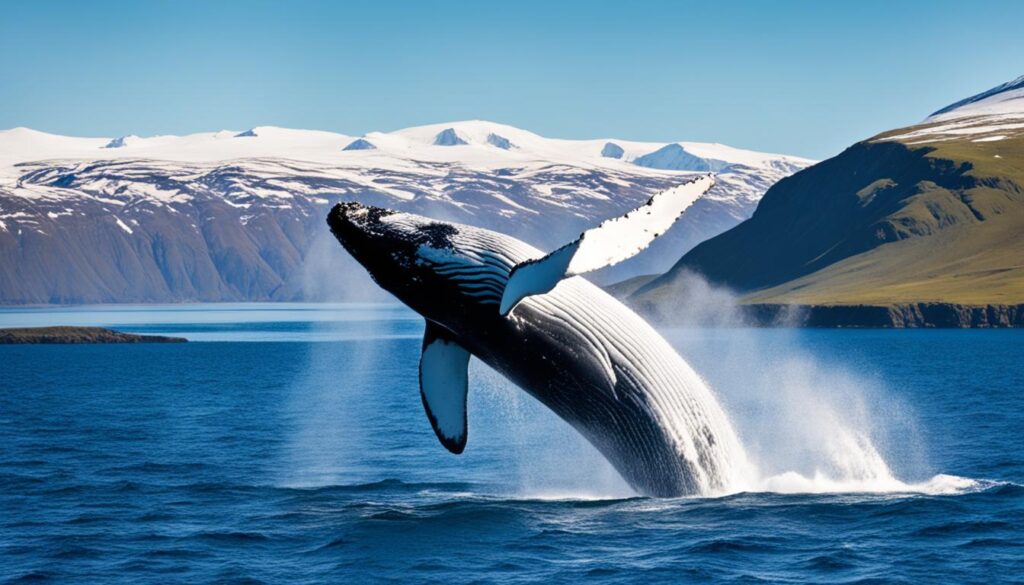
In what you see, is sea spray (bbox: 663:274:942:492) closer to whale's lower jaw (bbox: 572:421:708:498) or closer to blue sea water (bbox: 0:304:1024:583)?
blue sea water (bbox: 0:304:1024:583)

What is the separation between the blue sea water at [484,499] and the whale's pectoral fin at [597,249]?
409 centimetres

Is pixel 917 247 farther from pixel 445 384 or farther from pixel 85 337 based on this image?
pixel 445 384

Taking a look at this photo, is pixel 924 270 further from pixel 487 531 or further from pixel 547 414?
pixel 487 531

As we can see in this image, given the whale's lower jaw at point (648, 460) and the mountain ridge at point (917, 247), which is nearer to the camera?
the whale's lower jaw at point (648, 460)

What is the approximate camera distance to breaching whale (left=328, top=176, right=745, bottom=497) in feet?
42.6

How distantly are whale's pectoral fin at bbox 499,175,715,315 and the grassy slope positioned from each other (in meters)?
130

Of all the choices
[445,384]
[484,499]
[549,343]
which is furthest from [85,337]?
[549,343]

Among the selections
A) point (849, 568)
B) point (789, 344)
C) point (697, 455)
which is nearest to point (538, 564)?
point (697, 455)

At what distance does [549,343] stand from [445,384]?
1305 millimetres

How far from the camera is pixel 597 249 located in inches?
454

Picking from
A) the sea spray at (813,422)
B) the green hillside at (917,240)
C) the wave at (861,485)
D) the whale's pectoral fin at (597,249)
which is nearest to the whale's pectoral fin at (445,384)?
the whale's pectoral fin at (597,249)

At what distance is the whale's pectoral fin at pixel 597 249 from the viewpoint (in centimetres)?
1145

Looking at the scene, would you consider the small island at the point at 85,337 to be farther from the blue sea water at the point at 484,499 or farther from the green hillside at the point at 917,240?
the blue sea water at the point at 484,499

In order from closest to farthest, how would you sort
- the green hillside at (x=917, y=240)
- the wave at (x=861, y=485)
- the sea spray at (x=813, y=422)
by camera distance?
the wave at (x=861, y=485) → the sea spray at (x=813, y=422) → the green hillside at (x=917, y=240)
